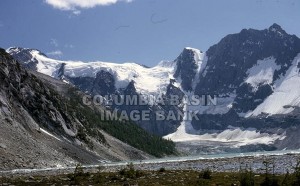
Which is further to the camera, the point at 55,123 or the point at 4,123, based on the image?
the point at 55,123

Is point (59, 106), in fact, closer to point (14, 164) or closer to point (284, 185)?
point (14, 164)

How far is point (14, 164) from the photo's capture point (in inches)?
3750

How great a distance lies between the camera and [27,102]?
16375 cm

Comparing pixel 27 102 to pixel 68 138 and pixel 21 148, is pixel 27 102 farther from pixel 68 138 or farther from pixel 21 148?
pixel 21 148

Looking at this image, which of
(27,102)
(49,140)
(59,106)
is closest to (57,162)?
(49,140)

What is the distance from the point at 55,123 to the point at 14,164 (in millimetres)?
80095

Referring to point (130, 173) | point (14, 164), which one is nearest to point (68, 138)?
point (14, 164)

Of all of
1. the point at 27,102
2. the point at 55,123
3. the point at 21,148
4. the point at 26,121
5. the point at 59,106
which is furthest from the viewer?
the point at 59,106

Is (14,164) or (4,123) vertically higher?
(4,123)

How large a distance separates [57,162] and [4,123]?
58.0 feet

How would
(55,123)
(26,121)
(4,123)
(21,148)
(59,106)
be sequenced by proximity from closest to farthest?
(21,148), (4,123), (26,121), (55,123), (59,106)

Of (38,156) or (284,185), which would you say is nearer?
(284,185)

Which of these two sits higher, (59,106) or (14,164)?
(59,106)

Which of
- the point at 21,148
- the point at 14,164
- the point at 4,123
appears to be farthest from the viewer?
the point at 4,123
